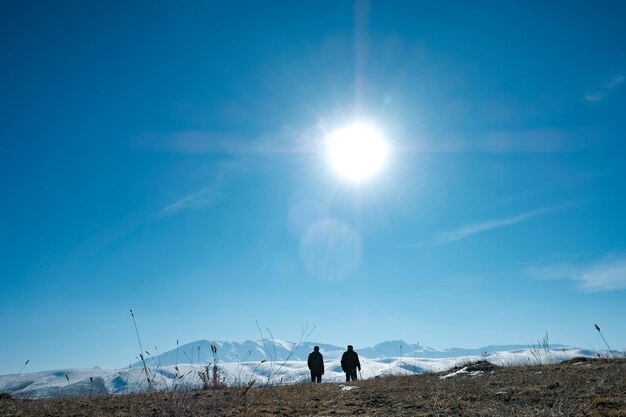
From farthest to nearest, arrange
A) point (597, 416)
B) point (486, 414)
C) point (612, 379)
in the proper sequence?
point (612, 379), point (486, 414), point (597, 416)

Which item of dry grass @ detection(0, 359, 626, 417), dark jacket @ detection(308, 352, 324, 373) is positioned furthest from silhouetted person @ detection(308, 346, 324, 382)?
dry grass @ detection(0, 359, 626, 417)

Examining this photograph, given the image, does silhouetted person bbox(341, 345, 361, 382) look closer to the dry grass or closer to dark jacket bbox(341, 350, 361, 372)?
dark jacket bbox(341, 350, 361, 372)

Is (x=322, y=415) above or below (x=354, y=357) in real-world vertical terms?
below

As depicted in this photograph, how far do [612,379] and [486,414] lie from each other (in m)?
4.27

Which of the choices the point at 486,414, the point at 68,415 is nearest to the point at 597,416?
the point at 486,414

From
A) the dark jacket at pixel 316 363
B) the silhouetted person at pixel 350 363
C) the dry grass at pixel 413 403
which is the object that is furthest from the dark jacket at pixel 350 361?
the dry grass at pixel 413 403

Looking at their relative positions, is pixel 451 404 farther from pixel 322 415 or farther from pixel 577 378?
pixel 577 378

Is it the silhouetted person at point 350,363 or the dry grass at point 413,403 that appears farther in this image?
the silhouetted person at point 350,363

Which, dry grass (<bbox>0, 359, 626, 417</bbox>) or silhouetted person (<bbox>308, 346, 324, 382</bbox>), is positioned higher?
silhouetted person (<bbox>308, 346, 324, 382</bbox>)

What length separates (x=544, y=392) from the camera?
24.6ft

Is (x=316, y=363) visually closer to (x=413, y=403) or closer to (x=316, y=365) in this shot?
(x=316, y=365)

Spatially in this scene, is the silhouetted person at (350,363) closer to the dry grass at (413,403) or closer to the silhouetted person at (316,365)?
the silhouetted person at (316,365)

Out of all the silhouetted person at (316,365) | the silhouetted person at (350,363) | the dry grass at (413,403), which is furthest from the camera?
the silhouetted person at (350,363)

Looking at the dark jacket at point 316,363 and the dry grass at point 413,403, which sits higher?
the dark jacket at point 316,363
